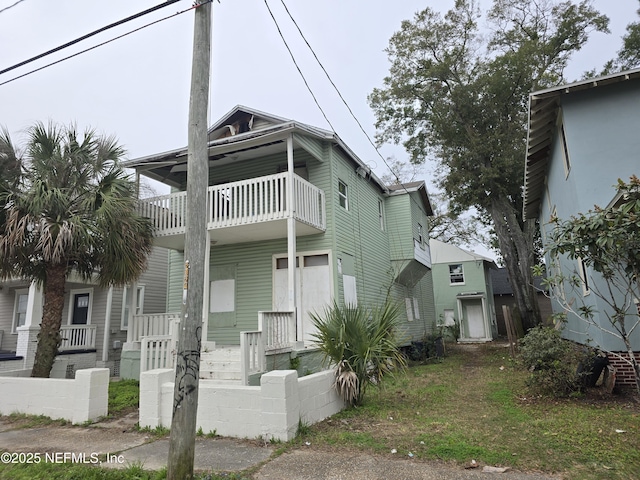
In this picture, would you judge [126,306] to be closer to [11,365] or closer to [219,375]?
[11,365]

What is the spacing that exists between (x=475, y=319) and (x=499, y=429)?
2442cm

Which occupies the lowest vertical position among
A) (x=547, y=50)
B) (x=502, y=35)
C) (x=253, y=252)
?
(x=253, y=252)

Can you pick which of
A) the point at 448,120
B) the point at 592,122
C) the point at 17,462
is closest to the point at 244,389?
the point at 17,462

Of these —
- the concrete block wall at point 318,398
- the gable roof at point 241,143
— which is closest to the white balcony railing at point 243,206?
the gable roof at point 241,143

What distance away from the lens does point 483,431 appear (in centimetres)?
611

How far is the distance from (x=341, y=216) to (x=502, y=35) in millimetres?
15885

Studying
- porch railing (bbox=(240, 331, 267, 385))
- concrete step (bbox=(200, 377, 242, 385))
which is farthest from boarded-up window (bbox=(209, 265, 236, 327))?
porch railing (bbox=(240, 331, 267, 385))

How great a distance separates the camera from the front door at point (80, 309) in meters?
17.8

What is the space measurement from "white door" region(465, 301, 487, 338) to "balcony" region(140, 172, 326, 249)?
20126 millimetres

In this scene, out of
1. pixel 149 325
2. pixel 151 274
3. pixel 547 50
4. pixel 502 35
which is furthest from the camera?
pixel 502 35

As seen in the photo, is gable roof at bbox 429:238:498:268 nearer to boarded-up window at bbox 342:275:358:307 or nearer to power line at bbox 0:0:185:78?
boarded-up window at bbox 342:275:358:307

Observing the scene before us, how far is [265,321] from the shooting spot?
9266 millimetres

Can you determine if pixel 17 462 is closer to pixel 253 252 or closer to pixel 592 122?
A: pixel 253 252

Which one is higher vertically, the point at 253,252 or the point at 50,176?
the point at 50,176
